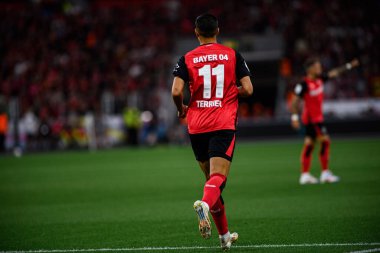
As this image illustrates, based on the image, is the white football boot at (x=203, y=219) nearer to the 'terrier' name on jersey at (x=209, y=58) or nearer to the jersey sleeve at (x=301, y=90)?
the 'terrier' name on jersey at (x=209, y=58)

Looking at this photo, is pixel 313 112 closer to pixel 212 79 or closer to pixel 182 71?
pixel 212 79

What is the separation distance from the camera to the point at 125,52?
1596 inches

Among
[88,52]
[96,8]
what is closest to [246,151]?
[88,52]

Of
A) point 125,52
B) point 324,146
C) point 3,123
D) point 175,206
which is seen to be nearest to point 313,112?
point 324,146

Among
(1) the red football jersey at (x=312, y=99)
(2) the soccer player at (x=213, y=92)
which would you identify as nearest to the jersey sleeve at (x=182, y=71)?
(2) the soccer player at (x=213, y=92)

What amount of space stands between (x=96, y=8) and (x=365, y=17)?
17196 mm

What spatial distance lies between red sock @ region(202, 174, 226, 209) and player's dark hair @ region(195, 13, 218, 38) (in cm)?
148

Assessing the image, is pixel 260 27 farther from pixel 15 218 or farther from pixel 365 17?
pixel 15 218

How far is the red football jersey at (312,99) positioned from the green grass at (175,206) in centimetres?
146

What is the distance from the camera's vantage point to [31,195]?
15.3 metres

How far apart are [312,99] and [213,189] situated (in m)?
8.81

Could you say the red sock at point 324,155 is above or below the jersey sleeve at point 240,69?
below

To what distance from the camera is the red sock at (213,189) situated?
6.91 m

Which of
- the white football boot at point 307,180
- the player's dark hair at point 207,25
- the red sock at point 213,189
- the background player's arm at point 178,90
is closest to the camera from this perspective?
the red sock at point 213,189
